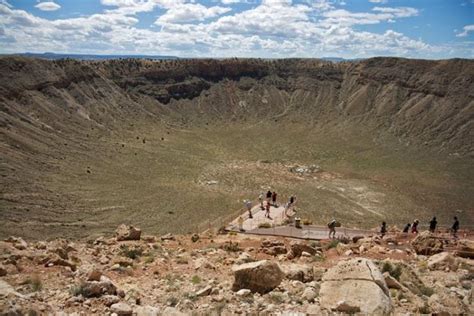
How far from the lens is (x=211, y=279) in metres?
11.7

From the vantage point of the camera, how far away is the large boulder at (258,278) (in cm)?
1016

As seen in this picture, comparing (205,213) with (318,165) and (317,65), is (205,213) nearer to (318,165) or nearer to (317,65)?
(318,165)

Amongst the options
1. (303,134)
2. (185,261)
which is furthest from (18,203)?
(303,134)

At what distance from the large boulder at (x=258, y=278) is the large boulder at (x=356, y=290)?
1.18 m

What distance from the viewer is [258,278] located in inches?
403

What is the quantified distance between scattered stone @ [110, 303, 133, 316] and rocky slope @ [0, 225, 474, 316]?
0.02m

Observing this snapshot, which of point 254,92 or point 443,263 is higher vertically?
point 254,92

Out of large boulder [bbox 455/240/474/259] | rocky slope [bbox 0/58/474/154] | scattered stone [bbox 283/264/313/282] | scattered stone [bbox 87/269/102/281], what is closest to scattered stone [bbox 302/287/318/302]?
scattered stone [bbox 283/264/313/282]

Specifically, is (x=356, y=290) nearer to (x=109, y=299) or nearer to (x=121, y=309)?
(x=121, y=309)

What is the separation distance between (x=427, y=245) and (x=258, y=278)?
10.0 m

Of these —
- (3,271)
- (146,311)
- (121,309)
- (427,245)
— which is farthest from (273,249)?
(3,271)

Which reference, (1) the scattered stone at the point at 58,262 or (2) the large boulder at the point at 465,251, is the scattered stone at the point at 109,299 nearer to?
(1) the scattered stone at the point at 58,262

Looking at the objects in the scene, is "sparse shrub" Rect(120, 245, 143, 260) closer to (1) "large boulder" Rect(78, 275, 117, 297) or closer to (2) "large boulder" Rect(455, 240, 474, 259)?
(1) "large boulder" Rect(78, 275, 117, 297)

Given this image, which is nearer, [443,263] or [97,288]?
[97,288]
